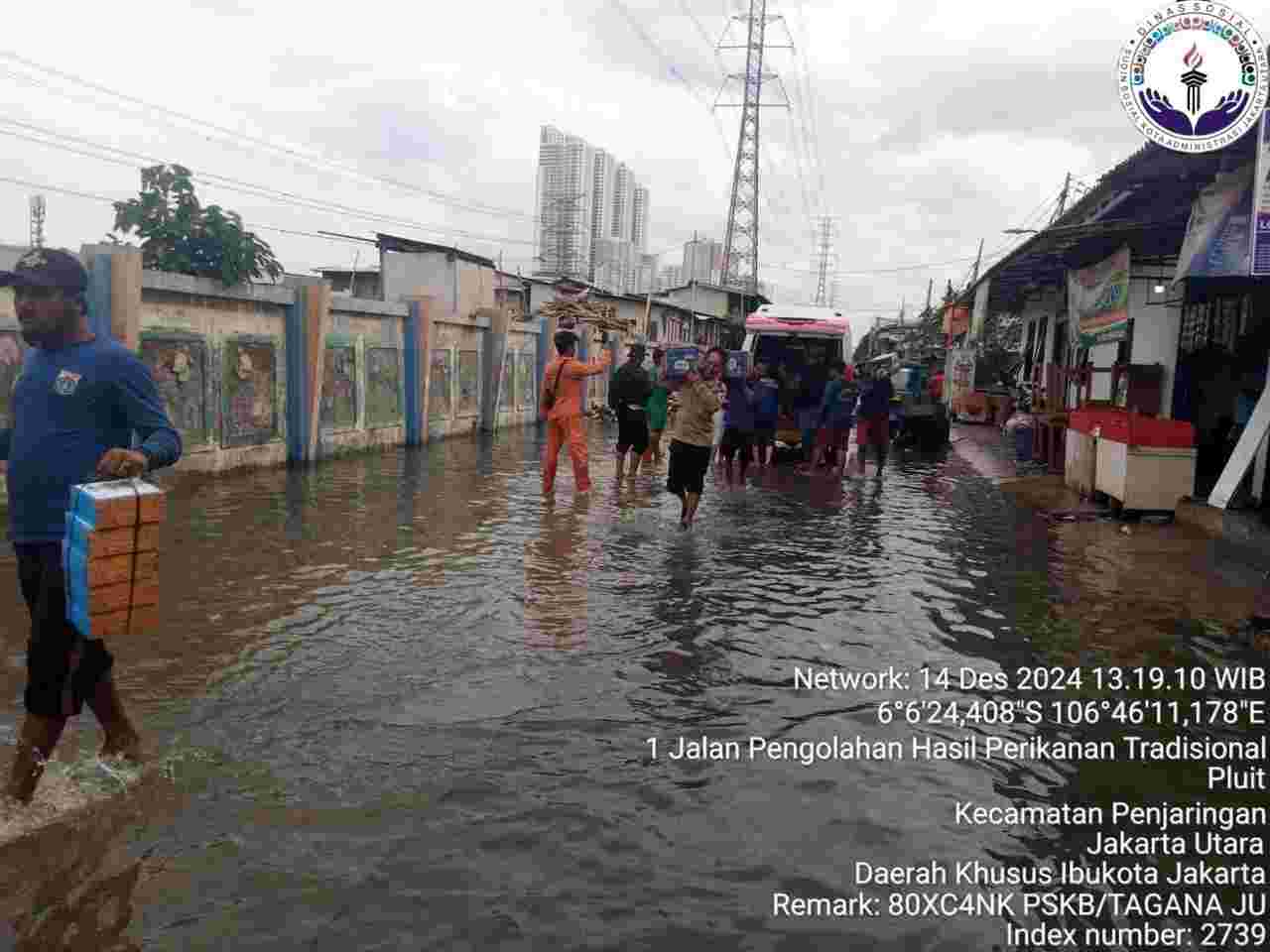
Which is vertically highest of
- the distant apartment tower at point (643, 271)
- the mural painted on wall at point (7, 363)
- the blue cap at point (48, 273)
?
the distant apartment tower at point (643, 271)

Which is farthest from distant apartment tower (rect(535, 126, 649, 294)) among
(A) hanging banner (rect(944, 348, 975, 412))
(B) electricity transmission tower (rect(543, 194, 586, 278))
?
(A) hanging banner (rect(944, 348, 975, 412))

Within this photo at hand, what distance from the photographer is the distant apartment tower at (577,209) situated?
179 ft

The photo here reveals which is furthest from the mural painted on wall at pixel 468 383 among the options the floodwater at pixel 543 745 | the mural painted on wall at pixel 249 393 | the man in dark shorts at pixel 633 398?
the floodwater at pixel 543 745

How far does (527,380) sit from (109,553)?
850 inches

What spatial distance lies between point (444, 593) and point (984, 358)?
33.2 m

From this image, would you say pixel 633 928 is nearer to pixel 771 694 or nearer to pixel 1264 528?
pixel 771 694

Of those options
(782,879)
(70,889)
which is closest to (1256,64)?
(782,879)

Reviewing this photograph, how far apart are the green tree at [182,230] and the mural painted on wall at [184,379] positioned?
996 millimetres

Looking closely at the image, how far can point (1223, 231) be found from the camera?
9680mm

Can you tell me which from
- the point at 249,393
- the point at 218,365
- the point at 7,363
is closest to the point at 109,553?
the point at 7,363

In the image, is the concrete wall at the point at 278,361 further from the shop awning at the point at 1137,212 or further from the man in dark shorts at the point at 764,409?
the shop awning at the point at 1137,212

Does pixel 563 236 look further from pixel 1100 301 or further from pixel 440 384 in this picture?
pixel 1100 301

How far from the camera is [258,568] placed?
25.1ft

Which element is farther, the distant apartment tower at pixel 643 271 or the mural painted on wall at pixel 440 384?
the distant apartment tower at pixel 643 271
